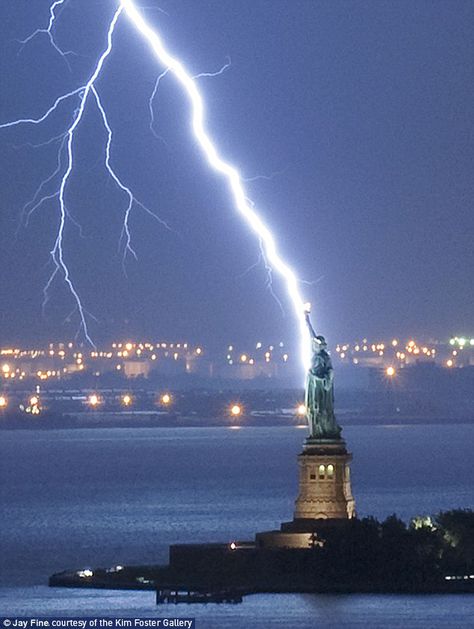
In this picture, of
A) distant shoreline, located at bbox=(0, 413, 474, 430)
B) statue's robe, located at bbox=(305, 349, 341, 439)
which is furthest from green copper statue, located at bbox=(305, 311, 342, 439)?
distant shoreline, located at bbox=(0, 413, 474, 430)

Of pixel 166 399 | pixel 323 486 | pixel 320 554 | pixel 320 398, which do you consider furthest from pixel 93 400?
pixel 320 554

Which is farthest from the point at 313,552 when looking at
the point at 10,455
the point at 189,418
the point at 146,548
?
the point at 189,418

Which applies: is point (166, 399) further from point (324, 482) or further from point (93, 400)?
point (324, 482)

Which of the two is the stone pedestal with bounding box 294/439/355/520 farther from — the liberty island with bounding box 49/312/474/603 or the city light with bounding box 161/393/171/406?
the city light with bounding box 161/393/171/406

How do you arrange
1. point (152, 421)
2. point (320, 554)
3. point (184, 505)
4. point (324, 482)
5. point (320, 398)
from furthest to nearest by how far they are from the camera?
point (152, 421), point (184, 505), point (320, 398), point (324, 482), point (320, 554)

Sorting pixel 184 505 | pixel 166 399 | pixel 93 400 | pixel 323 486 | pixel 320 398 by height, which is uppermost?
pixel 93 400

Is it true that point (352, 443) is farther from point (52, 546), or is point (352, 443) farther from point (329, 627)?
point (329, 627)

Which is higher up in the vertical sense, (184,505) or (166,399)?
(166,399)

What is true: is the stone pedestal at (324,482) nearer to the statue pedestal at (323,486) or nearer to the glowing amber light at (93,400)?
the statue pedestal at (323,486)
